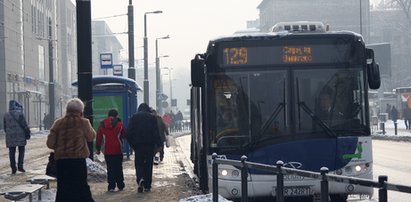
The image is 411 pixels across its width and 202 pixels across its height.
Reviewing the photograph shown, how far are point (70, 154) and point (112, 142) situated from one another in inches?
202

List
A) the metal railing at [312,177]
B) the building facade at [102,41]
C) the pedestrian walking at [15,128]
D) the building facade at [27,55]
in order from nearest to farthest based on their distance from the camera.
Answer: the metal railing at [312,177], the pedestrian walking at [15,128], the building facade at [27,55], the building facade at [102,41]

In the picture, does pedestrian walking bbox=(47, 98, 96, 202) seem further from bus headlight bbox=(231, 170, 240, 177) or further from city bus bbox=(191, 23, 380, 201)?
bus headlight bbox=(231, 170, 240, 177)

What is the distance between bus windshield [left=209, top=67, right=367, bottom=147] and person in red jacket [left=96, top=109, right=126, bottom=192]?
11.1 ft

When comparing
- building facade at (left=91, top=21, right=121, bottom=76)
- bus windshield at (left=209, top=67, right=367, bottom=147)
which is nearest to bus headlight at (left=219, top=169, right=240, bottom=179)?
bus windshield at (left=209, top=67, right=367, bottom=147)

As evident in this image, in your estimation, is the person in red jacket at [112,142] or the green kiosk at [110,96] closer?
the person in red jacket at [112,142]

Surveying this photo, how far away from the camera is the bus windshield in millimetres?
12281

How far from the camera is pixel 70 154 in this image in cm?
1010

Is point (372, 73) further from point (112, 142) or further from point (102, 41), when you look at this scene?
point (102, 41)

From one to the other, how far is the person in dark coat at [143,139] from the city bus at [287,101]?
2930 mm

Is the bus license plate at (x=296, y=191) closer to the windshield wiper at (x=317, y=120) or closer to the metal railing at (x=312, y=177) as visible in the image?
the metal railing at (x=312, y=177)

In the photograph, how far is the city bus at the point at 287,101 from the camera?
482 inches

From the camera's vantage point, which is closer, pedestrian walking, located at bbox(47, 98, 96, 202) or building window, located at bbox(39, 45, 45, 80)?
pedestrian walking, located at bbox(47, 98, 96, 202)

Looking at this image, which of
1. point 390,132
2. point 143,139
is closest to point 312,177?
point 143,139

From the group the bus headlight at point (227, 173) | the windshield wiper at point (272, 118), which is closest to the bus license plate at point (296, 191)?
the bus headlight at point (227, 173)
